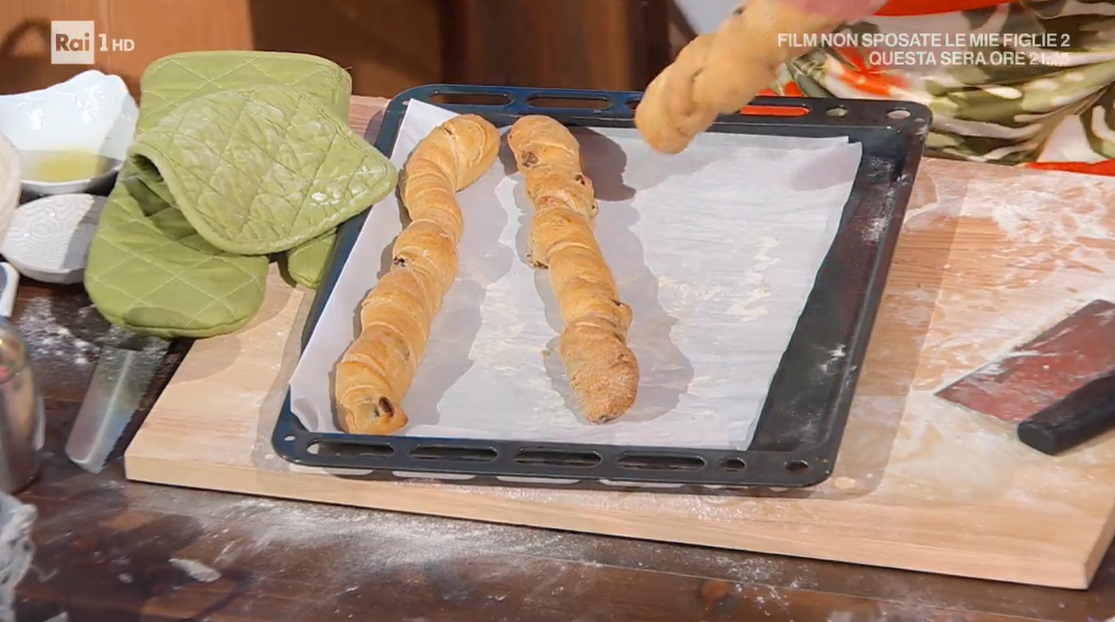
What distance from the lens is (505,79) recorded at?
7.00 feet

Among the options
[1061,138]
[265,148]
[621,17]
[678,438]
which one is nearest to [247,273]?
[265,148]

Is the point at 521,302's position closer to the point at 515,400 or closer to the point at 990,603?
the point at 515,400

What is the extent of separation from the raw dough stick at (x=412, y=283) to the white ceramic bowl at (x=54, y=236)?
28 cm

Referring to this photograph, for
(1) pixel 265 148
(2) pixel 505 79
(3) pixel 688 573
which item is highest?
Answer: (1) pixel 265 148

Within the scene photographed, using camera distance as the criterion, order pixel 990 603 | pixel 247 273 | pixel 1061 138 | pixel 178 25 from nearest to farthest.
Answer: pixel 990 603 → pixel 247 273 → pixel 1061 138 → pixel 178 25

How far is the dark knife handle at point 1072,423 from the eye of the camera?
0.88 meters

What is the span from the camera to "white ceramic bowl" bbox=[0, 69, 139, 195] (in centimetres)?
126

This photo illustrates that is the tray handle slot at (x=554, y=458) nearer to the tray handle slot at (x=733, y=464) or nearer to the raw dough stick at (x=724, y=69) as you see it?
the tray handle slot at (x=733, y=464)

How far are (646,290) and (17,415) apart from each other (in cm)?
52

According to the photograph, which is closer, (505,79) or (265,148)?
(265,148)

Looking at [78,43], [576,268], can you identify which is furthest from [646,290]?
[78,43]

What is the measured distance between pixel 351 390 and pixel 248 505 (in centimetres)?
11

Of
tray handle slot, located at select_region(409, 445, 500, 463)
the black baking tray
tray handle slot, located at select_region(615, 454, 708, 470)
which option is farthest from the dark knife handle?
tray handle slot, located at select_region(409, 445, 500, 463)

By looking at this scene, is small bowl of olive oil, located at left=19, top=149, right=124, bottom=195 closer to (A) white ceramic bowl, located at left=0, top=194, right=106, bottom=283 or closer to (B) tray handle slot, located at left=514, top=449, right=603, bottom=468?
(A) white ceramic bowl, located at left=0, top=194, right=106, bottom=283
